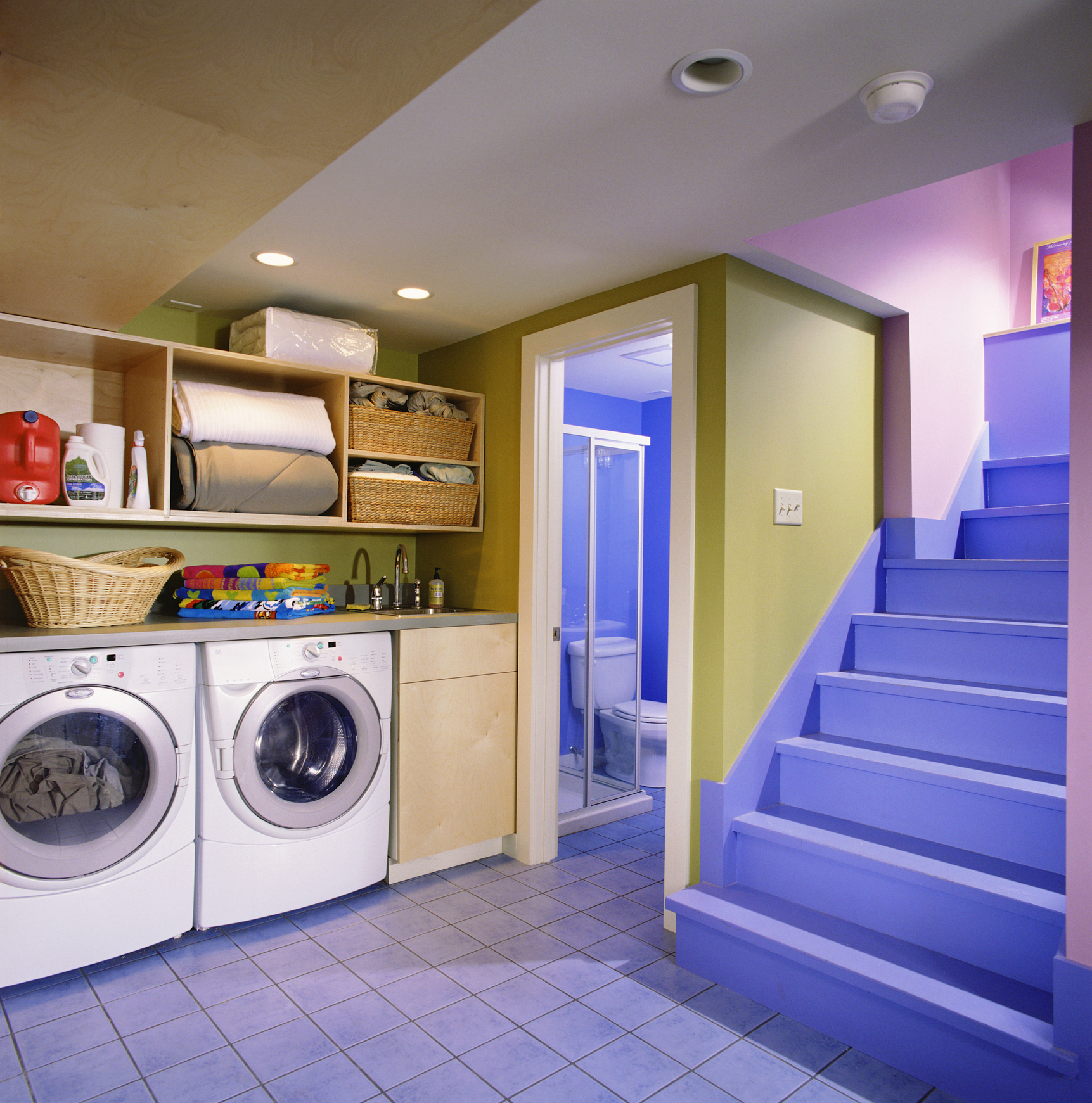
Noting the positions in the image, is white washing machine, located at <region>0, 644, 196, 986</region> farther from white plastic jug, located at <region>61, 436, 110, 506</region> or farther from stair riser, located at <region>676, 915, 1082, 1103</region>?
stair riser, located at <region>676, 915, 1082, 1103</region>

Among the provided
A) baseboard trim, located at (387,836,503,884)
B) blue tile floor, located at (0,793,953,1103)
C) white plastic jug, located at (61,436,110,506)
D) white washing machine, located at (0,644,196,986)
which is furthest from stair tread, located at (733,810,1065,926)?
white plastic jug, located at (61,436,110,506)

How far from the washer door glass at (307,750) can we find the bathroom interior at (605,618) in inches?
39.6

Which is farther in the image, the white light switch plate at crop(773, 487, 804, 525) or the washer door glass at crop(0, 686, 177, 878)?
the white light switch plate at crop(773, 487, 804, 525)

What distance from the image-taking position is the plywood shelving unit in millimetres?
2504

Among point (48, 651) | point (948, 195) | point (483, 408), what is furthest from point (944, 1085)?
point (948, 195)

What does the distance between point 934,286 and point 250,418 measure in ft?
8.75

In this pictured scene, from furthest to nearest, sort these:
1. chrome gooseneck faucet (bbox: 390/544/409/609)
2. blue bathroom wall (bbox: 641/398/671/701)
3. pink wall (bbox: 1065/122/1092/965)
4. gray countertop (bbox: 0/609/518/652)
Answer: blue bathroom wall (bbox: 641/398/671/701) → chrome gooseneck faucet (bbox: 390/544/409/609) → gray countertop (bbox: 0/609/518/652) → pink wall (bbox: 1065/122/1092/965)

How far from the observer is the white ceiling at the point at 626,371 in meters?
3.56

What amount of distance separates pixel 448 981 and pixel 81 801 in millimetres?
1124

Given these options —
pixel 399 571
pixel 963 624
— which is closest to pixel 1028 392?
pixel 963 624

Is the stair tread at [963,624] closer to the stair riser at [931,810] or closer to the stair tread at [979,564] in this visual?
the stair tread at [979,564]

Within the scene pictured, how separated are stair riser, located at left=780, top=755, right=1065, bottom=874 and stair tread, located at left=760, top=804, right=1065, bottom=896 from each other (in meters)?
0.02

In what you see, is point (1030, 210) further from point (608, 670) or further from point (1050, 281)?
point (608, 670)

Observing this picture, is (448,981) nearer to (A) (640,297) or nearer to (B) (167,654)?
(B) (167,654)
